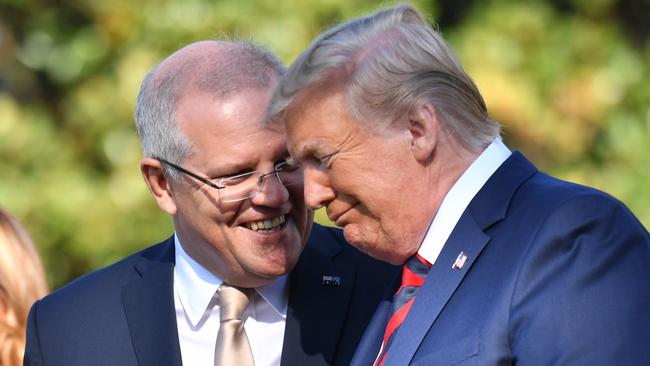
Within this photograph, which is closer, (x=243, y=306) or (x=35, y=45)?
(x=243, y=306)

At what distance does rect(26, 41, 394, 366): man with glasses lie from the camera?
319 cm

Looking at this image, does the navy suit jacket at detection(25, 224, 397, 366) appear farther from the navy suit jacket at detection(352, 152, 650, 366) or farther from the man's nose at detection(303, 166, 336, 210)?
the navy suit jacket at detection(352, 152, 650, 366)

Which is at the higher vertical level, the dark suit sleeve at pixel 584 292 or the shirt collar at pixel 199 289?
the dark suit sleeve at pixel 584 292

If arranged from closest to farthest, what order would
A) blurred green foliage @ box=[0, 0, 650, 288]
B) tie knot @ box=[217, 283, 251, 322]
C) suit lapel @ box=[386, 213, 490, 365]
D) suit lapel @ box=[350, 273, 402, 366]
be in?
suit lapel @ box=[386, 213, 490, 365], suit lapel @ box=[350, 273, 402, 366], tie knot @ box=[217, 283, 251, 322], blurred green foliage @ box=[0, 0, 650, 288]

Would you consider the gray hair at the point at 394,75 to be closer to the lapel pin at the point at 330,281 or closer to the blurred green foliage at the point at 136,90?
the lapel pin at the point at 330,281

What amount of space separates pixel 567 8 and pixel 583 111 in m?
0.72

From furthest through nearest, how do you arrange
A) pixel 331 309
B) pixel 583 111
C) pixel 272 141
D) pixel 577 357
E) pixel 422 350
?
pixel 583 111 → pixel 331 309 → pixel 272 141 → pixel 422 350 → pixel 577 357

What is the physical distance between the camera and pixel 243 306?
3.29m

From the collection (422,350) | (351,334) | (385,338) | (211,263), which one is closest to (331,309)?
(351,334)

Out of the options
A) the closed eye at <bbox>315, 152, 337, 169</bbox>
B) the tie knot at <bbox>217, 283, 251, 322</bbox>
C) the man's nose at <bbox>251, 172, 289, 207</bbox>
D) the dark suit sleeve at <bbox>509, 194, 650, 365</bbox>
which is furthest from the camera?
the tie knot at <bbox>217, 283, 251, 322</bbox>

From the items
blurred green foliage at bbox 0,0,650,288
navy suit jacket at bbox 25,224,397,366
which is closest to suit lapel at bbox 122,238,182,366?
navy suit jacket at bbox 25,224,397,366

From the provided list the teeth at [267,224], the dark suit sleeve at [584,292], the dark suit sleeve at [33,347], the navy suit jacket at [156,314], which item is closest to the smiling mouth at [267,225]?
the teeth at [267,224]

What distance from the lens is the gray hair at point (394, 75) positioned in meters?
2.45

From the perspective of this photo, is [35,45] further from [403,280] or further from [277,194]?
[403,280]
